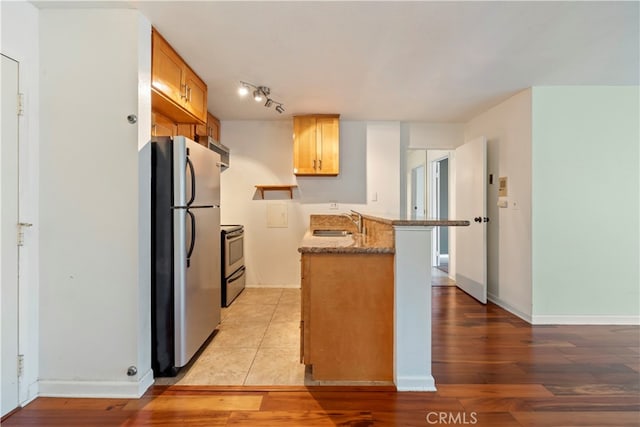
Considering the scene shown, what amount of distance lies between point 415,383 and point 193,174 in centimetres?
195

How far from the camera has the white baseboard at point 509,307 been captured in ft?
10.2

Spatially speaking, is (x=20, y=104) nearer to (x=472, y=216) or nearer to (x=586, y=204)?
(x=472, y=216)

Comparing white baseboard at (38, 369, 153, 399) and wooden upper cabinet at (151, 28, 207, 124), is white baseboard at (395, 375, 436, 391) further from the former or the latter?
wooden upper cabinet at (151, 28, 207, 124)

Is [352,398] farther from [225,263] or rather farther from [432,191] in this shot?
[432,191]

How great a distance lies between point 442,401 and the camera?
1.83 meters

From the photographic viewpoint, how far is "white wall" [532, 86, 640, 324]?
2.99m

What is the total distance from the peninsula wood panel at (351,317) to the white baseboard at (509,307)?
6.31 ft

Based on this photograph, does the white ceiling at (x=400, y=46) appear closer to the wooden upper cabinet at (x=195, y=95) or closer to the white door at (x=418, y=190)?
the wooden upper cabinet at (x=195, y=95)

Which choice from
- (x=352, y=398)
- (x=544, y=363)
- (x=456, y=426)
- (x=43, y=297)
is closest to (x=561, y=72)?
(x=544, y=363)

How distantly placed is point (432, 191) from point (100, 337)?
5307 millimetres

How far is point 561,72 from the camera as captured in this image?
2.68 m

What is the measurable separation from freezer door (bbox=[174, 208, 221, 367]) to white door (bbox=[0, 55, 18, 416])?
81cm

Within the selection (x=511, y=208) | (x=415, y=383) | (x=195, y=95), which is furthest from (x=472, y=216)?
(x=195, y=95)

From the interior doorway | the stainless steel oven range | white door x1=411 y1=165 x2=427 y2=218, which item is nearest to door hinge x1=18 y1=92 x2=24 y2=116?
the stainless steel oven range
